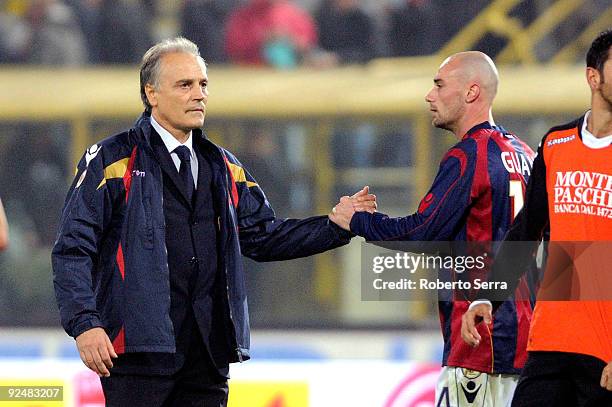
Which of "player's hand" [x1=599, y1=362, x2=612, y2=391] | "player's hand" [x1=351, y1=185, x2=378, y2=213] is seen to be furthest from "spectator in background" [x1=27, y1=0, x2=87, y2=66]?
"player's hand" [x1=599, y1=362, x2=612, y2=391]

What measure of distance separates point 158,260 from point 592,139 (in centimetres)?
130

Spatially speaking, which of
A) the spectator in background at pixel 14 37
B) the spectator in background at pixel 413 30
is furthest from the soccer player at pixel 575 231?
the spectator in background at pixel 14 37

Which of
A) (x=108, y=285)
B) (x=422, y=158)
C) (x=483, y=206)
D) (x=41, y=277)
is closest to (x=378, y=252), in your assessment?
(x=483, y=206)

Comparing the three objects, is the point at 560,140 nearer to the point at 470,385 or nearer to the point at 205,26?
the point at 470,385

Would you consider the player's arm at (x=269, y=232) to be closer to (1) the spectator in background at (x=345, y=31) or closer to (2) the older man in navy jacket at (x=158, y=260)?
(2) the older man in navy jacket at (x=158, y=260)

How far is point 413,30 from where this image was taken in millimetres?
8859

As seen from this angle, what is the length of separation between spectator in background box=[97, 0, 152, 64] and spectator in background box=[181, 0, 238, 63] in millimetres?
248

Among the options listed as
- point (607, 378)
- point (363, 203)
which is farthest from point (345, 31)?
point (607, 378)

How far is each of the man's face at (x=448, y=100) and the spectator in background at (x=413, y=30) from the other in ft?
13.7

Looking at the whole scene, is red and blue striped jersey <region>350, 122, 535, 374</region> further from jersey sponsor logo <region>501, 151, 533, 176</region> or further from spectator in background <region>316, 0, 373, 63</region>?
spectator in background <region>316, 0, 373, 63</region>

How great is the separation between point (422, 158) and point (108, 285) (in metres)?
4.03

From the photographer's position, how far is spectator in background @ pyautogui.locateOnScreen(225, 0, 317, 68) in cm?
888

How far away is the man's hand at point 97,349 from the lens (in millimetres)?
3896

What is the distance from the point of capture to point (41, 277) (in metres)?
8.14
